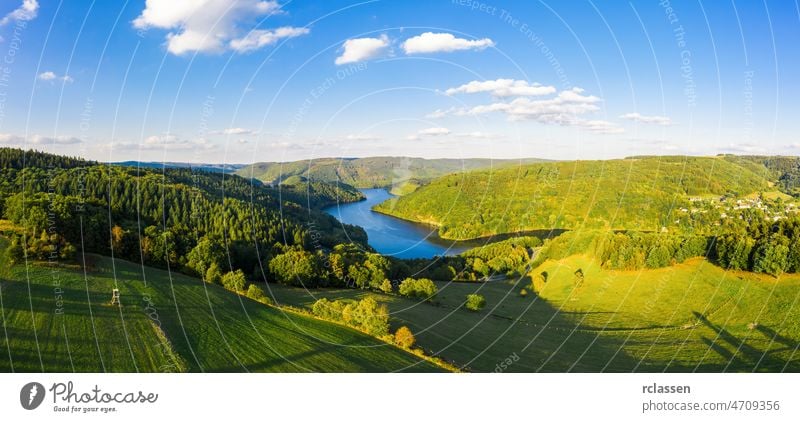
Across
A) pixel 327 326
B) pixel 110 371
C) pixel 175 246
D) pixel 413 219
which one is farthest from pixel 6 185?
pixel 413 219

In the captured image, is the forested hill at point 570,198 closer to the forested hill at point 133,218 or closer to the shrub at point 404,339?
the forested hill at point 133,218

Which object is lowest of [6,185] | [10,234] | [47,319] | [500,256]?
[500,256]

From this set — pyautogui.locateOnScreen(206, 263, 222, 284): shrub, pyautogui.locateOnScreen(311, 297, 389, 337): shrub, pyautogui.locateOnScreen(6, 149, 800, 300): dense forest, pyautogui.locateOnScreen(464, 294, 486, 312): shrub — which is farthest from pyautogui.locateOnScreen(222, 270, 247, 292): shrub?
pyautogui.locateOnScreen(464, 294, 486, 312): shrub

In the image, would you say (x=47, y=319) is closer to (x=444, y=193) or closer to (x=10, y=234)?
(x=10, y=234)

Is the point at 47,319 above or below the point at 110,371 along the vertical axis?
above

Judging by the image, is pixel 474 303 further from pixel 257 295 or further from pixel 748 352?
pixel 257 295

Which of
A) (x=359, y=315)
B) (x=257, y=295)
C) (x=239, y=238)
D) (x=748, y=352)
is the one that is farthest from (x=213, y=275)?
(x=748, y=352)
